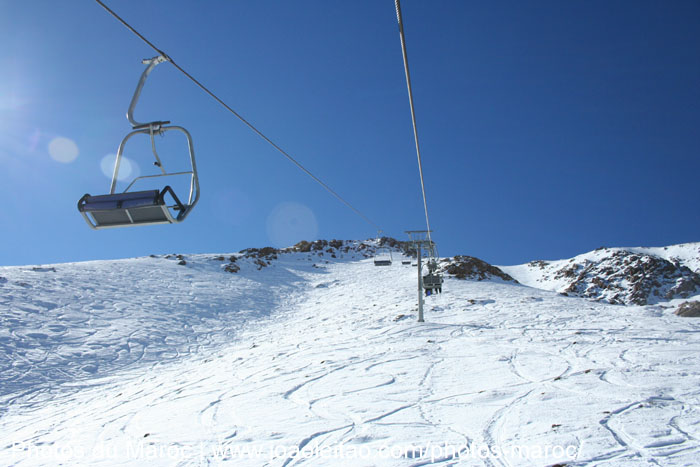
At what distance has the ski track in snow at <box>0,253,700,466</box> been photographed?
16.7 feet

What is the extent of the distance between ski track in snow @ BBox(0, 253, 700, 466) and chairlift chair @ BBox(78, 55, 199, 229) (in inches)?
136

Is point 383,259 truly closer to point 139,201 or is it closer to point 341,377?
point 341,377

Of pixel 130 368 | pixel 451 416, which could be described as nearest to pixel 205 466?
pixel 451 416

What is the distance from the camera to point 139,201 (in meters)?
5.29

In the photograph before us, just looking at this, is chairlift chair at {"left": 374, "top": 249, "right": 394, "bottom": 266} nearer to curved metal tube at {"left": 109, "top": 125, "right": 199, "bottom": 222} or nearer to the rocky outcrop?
the rocky outcrop

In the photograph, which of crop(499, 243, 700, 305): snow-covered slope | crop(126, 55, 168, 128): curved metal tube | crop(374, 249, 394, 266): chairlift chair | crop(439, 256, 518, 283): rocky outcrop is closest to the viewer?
crop(126, 55, 168, 128): curved metal tube

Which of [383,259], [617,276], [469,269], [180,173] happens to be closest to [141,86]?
[180,173]

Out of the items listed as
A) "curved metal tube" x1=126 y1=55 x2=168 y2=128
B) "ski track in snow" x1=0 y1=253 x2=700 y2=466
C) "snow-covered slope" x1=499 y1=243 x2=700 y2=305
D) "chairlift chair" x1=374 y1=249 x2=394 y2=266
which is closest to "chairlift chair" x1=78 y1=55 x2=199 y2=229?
"curved metal tube" x1=126 y1=55 x2=168 y2=128

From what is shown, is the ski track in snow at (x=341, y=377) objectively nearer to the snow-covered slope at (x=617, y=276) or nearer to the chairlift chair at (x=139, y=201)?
the chairlift chair at (x=139, y=201)

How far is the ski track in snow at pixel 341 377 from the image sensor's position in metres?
5.09

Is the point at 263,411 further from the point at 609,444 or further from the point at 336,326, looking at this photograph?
the point at 336,326

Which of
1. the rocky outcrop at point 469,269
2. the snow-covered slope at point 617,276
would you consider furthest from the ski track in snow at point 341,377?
the snow-covered slope at point 617,276

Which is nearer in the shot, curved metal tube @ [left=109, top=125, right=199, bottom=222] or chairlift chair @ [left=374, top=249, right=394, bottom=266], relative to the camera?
curved metal tube @ [left=109, top=125, right=199, bottom=222]

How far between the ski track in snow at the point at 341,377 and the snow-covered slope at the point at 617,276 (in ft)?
97.5
